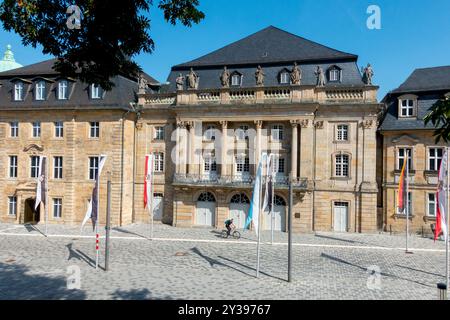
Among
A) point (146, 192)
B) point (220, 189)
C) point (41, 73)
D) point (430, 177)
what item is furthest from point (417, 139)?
point (41, 73)

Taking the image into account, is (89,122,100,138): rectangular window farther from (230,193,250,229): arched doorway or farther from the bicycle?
the bicycle

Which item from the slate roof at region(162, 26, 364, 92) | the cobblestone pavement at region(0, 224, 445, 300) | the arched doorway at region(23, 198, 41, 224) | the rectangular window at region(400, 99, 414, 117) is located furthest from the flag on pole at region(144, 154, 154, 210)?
the rectangular window at region(400, 99, 414, 117)

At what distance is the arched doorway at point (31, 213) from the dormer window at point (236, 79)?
2280 centimetres

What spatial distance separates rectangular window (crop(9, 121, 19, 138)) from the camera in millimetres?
33938

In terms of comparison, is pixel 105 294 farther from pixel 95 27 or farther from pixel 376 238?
pixel 376 238

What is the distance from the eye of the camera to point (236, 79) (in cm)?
3278

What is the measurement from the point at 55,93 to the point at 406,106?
32.9 meters

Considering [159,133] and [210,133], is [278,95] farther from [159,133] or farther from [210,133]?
[159,133]

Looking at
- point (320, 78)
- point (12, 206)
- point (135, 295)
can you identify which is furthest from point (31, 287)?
point (320, 78)

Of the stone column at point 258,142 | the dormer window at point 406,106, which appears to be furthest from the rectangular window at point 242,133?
the dormer window at point 406,106

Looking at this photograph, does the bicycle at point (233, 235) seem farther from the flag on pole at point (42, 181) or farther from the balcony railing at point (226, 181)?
the flag on pole at point (42, 181)

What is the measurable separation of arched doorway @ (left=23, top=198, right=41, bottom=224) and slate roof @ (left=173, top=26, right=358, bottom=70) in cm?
1974

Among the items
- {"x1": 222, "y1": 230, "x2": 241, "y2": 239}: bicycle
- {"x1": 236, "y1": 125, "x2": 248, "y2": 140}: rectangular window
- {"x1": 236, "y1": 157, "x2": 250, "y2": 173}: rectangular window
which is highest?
{"x1": 236, "y1": 125, "x2": 248, "y2": 140}: rectangular window

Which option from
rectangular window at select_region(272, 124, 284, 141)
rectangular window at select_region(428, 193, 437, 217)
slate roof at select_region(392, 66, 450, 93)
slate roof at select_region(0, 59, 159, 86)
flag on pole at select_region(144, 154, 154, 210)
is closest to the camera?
flag on pole at select_region(144, 154, 154, 210)
